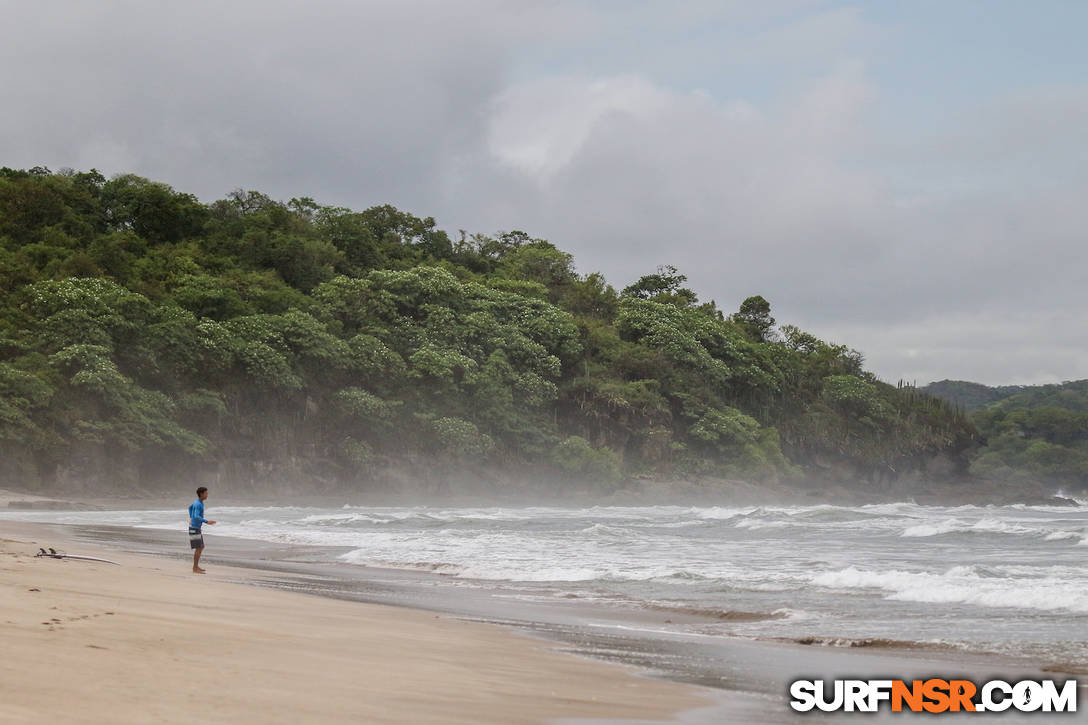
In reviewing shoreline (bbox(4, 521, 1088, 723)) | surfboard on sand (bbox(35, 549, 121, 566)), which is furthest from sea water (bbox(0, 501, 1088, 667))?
surfboard on sand (bbox(35, 549, 121, 566))

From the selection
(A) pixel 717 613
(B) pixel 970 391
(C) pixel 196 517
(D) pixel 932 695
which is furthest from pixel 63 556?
(B) pixel 970 391

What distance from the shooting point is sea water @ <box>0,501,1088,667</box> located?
33.0 feet

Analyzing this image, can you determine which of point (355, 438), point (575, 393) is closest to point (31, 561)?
point (355, 438)

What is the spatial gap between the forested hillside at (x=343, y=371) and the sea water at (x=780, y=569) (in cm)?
1220

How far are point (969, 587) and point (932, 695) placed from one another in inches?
251

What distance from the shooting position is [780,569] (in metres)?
15.9

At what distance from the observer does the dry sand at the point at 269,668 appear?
4.84 m

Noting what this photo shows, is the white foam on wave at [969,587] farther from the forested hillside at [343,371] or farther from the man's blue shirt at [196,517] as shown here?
the forested hillside at [343,371]

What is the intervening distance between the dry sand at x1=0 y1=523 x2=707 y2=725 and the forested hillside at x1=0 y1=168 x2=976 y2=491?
102 ft

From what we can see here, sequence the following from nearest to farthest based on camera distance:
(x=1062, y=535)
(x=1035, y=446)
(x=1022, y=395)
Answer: (x=1062, y=535) < (x=1035, y=446) < (x=1022, y=395)

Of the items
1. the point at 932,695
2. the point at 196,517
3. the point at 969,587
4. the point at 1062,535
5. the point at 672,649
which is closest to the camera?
the point at 932,695

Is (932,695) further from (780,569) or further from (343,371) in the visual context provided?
(343,371)

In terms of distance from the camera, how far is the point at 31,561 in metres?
12.2

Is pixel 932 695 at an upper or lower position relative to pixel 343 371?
lower
